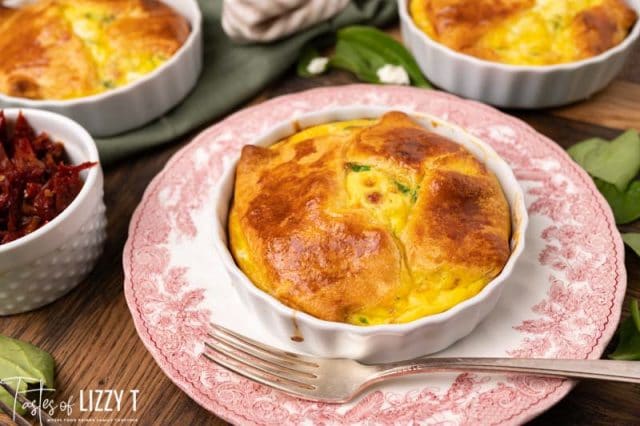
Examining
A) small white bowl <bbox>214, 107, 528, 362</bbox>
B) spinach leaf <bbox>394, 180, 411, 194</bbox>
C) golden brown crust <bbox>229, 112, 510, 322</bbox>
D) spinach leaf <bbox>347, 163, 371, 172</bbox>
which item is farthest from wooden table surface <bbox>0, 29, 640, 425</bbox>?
spinach leaf <bbox>347, 163, 371, 172</bbox>

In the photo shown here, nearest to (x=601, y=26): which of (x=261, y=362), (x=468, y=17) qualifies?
(x=468, y=17)

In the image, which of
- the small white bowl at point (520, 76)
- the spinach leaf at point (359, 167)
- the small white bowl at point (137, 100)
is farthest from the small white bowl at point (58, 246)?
the small white bowl at point (520, 76)

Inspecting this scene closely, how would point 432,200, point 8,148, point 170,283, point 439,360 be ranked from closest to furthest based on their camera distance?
point 439,360
point 432,200
point 170,283
point 8,148

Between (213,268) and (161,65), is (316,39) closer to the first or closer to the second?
(161,65)

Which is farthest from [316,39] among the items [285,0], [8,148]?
[8,148]

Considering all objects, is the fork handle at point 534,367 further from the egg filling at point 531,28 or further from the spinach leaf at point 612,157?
the egg filling at point 531,28
